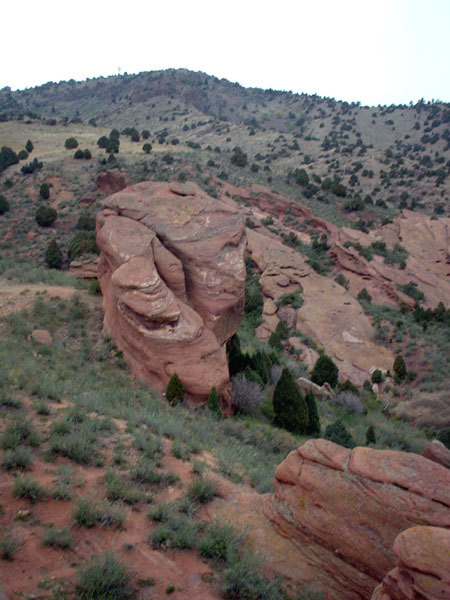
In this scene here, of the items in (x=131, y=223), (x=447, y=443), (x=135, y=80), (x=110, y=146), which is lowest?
(x=447, y=443)

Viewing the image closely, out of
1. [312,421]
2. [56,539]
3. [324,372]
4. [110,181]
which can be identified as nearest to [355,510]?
[56,539]

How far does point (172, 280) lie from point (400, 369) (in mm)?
14560

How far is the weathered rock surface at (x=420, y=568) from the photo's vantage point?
14.3ft

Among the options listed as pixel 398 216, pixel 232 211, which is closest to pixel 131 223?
pixel 232 211

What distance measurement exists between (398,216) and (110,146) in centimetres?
3075

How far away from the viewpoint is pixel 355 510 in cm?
603

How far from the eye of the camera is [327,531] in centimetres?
612

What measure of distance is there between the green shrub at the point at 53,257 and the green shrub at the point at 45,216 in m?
5.31

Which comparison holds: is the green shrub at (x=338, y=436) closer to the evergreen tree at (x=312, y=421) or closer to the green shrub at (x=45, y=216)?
the evergreen tree at (x=312, y=421)

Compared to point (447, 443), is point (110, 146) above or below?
above

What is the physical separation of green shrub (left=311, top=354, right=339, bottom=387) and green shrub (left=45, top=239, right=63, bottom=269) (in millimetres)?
18407

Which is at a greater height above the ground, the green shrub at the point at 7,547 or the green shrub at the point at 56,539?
the green shrub at the point at 7,547

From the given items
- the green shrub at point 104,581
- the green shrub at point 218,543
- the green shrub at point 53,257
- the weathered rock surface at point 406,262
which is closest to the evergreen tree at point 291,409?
the green shrub at point 218,543

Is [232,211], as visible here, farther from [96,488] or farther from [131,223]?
[96,488]
